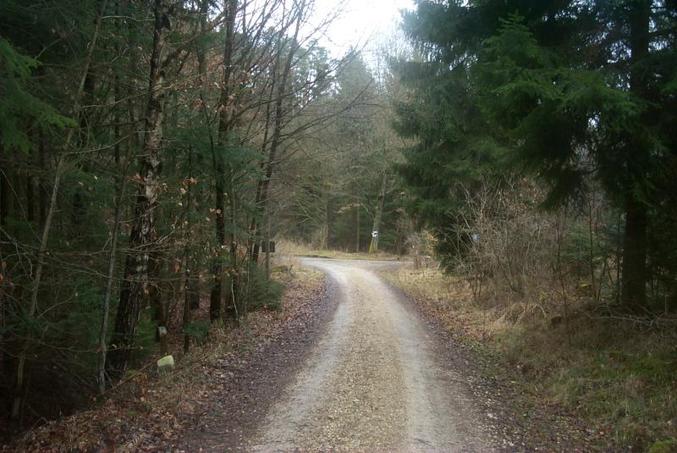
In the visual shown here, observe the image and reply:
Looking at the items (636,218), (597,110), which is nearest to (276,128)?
(597,110)

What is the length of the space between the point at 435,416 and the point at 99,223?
5.93 m

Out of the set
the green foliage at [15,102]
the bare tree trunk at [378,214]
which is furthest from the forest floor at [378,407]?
the bare tree trunk at [378,214]

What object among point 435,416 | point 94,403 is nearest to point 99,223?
point 94,403

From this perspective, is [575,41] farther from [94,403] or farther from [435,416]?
[94,403]

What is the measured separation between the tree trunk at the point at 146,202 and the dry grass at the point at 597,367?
5.98 meters

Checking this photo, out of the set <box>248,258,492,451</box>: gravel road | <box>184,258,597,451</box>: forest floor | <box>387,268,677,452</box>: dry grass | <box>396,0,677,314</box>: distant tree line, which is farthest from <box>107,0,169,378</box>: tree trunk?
<box>387,268,677,452</box>: dry grass

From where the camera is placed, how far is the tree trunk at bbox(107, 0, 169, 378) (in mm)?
7336

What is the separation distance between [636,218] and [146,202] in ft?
24.7

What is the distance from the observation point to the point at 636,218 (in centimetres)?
797

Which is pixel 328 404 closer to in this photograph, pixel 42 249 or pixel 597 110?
pixel 42 249

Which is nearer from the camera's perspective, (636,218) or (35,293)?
(35,293)

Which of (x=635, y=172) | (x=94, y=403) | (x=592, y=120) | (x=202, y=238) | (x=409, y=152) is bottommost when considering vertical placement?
(x=94, y=403)

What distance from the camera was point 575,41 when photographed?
8.16 metres

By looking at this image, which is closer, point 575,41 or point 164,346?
point 575,41
